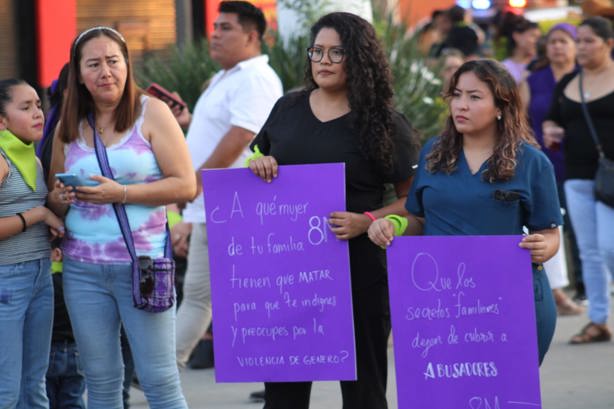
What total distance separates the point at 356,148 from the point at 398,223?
349 millimetres

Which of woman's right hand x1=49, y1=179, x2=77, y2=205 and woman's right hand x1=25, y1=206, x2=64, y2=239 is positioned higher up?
woman's right hand x1=49, y1=179, x2=77, y2=205

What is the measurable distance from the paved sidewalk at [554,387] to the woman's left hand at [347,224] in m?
2.10

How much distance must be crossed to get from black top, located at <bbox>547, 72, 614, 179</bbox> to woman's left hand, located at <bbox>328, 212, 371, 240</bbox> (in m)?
3.65

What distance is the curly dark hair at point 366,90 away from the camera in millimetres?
4812

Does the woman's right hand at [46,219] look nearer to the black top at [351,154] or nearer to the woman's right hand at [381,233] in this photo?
the black top at [351,154]

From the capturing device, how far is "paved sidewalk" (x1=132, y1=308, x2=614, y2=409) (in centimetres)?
675

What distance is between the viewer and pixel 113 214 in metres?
4.87

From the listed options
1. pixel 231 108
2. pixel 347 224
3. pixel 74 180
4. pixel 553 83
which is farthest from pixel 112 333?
pixel 553 83

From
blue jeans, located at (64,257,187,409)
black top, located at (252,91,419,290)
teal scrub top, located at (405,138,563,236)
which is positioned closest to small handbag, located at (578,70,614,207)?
black top, located at (252,91,419,290)

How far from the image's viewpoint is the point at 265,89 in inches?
273

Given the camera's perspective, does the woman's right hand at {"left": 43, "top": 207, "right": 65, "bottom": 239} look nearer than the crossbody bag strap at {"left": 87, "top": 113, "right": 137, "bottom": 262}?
No

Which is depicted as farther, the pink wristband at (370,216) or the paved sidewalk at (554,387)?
the paved sidewalk at (554,387)

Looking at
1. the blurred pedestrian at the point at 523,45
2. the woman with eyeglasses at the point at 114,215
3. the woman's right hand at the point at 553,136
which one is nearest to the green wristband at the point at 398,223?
the woman with eyeglasses at the point at 114,215

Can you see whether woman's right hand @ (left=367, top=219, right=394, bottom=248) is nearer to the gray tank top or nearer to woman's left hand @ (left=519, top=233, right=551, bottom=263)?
woman's left hand @ (left=519, top=233, right=551, bottom=263)
